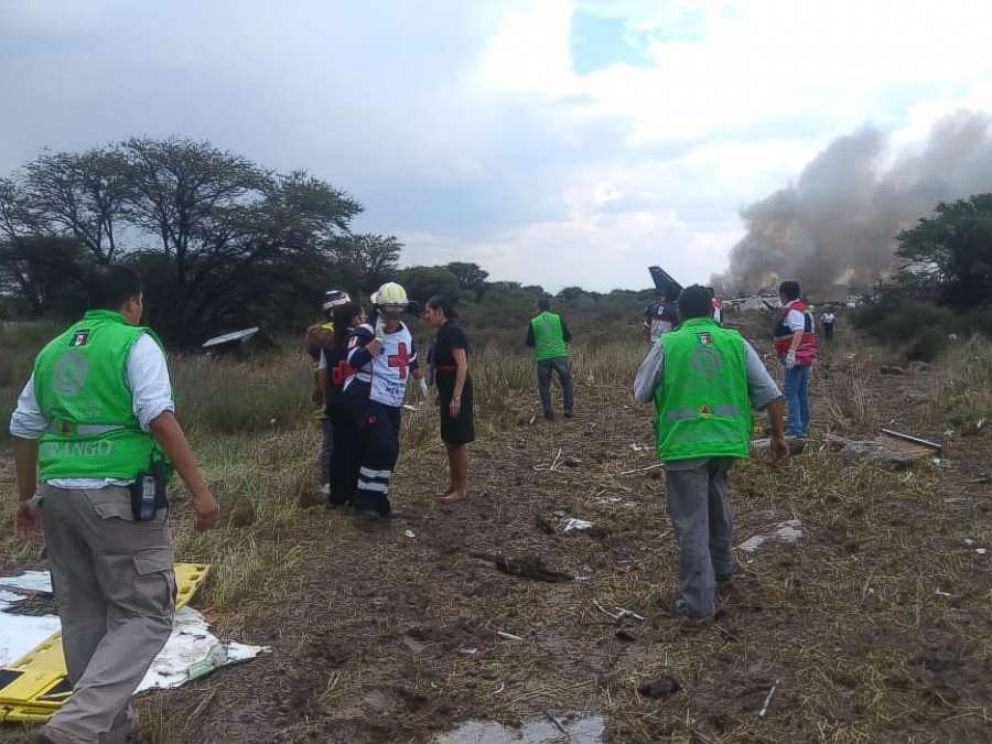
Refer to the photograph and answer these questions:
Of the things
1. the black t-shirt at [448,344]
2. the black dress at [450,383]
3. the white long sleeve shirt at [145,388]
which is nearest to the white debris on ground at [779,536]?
the black dress at [450,383]

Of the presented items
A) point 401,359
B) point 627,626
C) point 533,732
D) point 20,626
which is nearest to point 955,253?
point 401,359

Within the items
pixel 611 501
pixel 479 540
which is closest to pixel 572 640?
pixel 479 540

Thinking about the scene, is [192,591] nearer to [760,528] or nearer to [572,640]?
[572,640]

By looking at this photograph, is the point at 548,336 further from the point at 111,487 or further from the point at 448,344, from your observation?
the point at 111,487

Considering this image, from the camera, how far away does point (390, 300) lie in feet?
21.3

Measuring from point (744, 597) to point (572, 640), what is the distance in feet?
3.33

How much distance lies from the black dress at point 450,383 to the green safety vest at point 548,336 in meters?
4.60

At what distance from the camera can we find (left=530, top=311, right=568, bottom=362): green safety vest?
11766 mm

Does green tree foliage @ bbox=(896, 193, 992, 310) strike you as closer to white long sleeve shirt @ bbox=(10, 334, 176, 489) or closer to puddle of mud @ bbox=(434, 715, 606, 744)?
puddle of mud @ bbox=(434, 715, 606, 744)

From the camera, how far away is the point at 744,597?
16.1ft

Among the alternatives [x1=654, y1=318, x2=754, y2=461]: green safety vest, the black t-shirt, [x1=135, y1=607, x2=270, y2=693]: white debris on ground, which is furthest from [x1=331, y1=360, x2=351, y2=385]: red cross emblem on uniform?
[x1=654, y1=318, x2=754, y2=461]: green safety vest

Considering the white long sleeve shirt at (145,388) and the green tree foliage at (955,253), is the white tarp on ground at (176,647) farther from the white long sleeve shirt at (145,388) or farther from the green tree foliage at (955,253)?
the green tree foliage at (955,253)

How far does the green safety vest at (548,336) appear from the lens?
11766 mm

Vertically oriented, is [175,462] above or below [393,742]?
above
